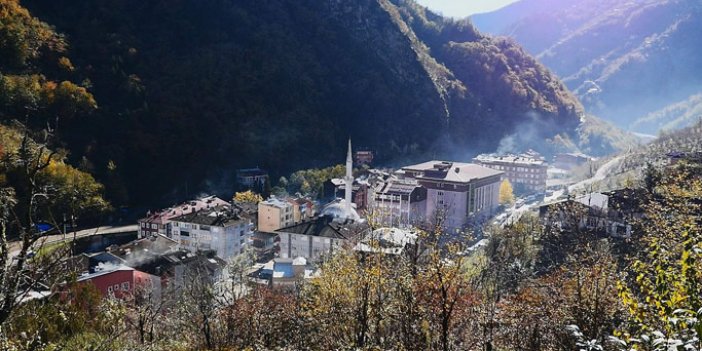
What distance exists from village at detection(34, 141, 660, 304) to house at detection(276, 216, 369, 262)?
44 mm

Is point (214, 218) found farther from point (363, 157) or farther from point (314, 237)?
point (363, 157)

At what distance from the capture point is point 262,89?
48250 mm

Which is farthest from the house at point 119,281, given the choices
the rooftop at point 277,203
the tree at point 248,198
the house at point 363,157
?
the house at point 363,157

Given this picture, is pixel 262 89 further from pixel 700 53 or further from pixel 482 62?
pixel 700 53

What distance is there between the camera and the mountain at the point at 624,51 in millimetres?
108562

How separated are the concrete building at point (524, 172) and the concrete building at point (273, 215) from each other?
74.7 feet

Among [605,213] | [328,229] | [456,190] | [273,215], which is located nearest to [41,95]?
[273,215]

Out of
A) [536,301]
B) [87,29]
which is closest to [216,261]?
[536,301]

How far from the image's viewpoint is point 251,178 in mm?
37594

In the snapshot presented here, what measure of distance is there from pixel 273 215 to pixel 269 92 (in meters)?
22.6

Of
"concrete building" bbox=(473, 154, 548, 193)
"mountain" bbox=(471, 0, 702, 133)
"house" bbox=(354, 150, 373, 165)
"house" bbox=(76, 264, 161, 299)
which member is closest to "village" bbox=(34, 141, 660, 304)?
"house" bbox=(76, 264, 161, 299)

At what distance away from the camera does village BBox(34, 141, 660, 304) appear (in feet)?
53.2

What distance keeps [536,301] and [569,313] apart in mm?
1850

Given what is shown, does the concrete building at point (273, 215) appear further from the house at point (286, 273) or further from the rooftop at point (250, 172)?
the rooftop at point (250, 172)
